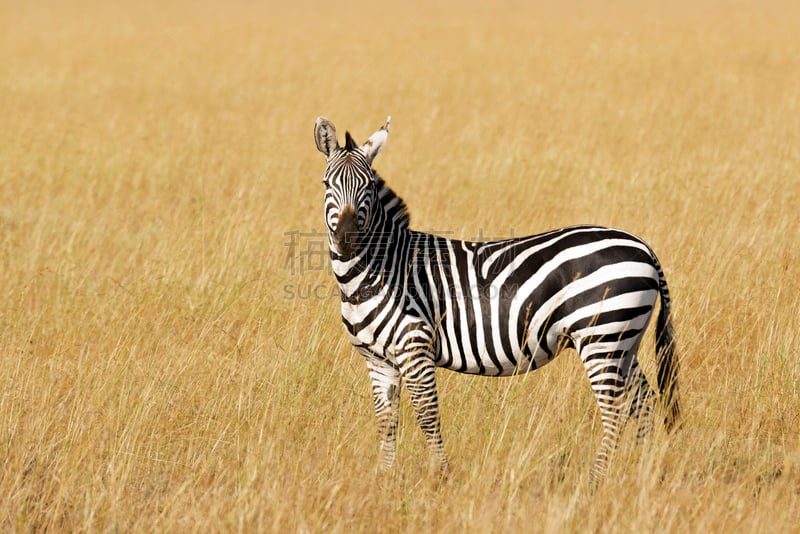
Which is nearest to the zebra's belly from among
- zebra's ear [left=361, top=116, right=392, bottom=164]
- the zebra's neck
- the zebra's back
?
the zebra's back

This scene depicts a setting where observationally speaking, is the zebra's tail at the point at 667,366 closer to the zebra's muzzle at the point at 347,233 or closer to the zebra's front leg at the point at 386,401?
the zebra's front leg at the point at 386,401

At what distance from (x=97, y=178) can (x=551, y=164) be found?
19.7ft

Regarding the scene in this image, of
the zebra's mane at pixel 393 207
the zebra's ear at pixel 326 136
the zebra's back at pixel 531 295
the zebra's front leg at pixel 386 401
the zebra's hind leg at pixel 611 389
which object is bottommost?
the zebra's front leg at pixel 386 401

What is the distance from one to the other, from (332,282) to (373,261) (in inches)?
123

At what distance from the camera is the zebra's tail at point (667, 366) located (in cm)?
454

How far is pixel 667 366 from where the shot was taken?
4570mm

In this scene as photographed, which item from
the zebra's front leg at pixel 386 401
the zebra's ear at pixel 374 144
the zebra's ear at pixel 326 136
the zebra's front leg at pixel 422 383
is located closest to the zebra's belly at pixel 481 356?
the zebra's front leg at pixel 422 383

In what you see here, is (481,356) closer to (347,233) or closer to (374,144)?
(347,233)

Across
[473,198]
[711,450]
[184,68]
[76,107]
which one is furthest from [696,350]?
[184,68]

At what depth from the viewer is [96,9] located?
35.7 metres

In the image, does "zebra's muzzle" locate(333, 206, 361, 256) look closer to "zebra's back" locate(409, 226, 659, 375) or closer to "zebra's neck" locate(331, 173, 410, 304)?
"zebra's neck" locate(331, 173, 410, 304)

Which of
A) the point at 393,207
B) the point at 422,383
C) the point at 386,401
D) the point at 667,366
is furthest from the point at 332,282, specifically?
the point at 667,366

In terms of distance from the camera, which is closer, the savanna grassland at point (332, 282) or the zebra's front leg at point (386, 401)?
the savanna grassland at point (332, 282)

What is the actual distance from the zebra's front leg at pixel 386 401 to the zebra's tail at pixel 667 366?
1421 mm
